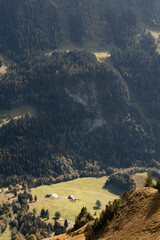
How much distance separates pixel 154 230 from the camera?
59.4 meters

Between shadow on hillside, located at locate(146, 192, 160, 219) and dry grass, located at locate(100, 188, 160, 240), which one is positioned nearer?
dry grass, located at locate(100, 188, 160, 240)

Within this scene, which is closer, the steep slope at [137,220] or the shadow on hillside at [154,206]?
the steep slope at [137,220]

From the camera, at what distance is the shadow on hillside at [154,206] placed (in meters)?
65.9

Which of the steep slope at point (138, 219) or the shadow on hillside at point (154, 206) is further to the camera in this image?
the shadow on hillside at point (154, 206)

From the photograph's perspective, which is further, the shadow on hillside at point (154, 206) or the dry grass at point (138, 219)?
the shadow on hillside at point (154, 206)

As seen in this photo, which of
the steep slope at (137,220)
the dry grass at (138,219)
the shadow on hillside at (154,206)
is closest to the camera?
the dry grass at (138,219)

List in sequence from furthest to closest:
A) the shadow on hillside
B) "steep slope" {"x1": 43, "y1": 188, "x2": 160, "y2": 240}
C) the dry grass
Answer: the shadow on hillside, "steep slope" {"x1": 43, "y1": 188, "x2": 160, "y2": 240}, the dry grass

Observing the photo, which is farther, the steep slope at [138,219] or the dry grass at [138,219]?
the steep slope at [138,219]

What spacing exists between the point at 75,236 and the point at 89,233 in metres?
15.2

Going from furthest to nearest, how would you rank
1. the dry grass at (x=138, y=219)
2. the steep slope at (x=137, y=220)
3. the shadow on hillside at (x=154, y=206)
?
the shadow on hillside at (x=154, y=206) < the steep slope at (x=137, y=220) < the dry grass at (x=138, y=219)

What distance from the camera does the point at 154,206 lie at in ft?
222

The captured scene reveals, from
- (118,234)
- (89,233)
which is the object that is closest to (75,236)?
(89,233)

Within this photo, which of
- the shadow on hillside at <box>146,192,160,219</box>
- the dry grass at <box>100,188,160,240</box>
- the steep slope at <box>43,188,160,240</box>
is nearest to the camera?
the dry grass at <box>100,188,160,240</box>

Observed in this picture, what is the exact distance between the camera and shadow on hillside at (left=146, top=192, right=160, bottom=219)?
216 feet
